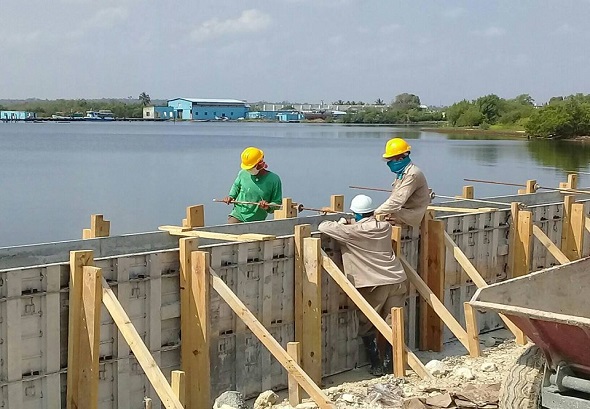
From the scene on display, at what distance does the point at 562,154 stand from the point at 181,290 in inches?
2533

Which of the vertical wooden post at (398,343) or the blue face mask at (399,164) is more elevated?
the blue face mask at (399,164)

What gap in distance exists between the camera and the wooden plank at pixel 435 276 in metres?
11.5

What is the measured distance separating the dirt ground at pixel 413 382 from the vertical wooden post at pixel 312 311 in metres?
0.33

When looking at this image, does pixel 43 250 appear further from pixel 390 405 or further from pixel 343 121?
pixel 343 121

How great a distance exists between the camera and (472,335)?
414 inches

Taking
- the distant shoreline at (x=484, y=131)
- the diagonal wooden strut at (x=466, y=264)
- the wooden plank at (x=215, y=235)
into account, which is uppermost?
the distant shoreline at (x=484, y=131)

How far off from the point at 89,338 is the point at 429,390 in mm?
3497

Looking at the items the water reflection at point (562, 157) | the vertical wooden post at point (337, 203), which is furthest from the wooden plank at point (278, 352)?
the water reflection at point (562, 157)

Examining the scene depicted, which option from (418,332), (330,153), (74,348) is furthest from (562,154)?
(74,348)

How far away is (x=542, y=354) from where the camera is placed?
7031mm

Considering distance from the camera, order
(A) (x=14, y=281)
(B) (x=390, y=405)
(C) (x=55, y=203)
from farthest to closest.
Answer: (C) (x=55, y=203) → (B) (x=390, y=405) → (A) (x=14, y=281)

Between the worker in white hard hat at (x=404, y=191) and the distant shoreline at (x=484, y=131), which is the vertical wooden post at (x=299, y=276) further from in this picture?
the distant shoreline at (x=484, y=131)

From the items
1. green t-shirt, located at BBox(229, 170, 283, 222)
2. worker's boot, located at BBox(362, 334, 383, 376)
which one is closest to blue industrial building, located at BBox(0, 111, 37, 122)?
green t-shirt, located at BBox(229, 170, 283, 222)

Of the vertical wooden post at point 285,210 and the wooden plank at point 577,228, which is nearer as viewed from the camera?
the vertical wooden post at point 285,210
